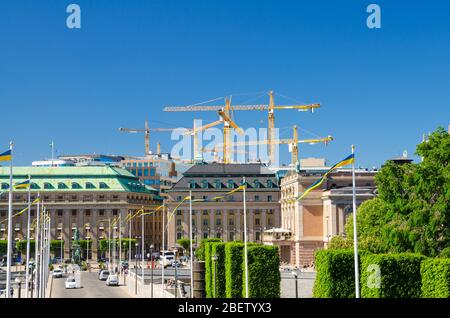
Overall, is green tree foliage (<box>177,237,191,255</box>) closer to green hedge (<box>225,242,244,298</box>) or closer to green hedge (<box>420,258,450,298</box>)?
green hedge (<box>225,242,244,298</box>)

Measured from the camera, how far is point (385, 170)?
286 ft

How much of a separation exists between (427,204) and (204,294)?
24298mm

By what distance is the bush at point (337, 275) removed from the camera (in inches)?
2239

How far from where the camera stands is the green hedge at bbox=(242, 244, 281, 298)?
7038cm

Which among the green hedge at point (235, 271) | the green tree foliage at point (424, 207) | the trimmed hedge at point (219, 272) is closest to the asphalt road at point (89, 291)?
the trimmed hedge at point (219, 272)

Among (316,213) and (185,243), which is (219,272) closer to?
(316,213)

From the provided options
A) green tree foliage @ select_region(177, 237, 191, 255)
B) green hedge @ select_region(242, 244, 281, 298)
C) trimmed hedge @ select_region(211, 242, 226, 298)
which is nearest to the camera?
green hedge @ select_region(242, 244, 281, 298)

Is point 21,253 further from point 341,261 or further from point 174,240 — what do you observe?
point 341,261

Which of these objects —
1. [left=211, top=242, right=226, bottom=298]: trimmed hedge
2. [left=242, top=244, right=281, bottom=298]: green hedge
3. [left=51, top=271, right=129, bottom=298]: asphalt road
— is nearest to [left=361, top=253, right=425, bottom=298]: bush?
[left=242, top=244, right=281, bottom=298]: green hedge

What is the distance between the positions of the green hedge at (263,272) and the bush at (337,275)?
42.2 feet

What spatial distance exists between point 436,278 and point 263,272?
22274 millimetres

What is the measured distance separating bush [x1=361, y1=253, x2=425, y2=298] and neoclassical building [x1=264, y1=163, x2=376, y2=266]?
89.3 m

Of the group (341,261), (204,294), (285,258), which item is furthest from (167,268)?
(341,261)

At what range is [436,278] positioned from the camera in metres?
50.5
